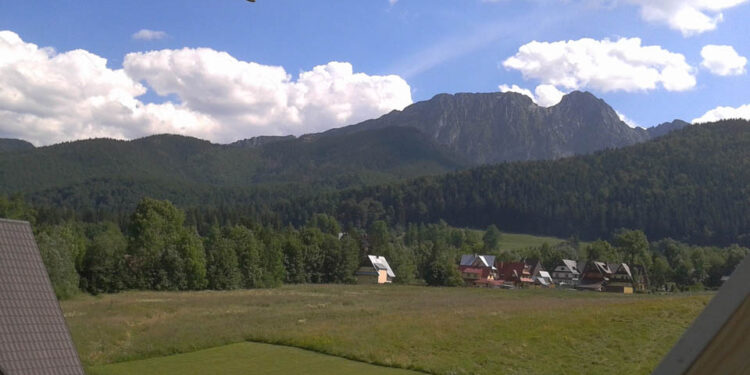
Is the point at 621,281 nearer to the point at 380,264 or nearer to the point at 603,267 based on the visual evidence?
the point at 603,267

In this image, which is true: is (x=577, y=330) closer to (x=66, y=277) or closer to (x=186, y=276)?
(x=66, y=277)

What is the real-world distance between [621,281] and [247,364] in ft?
320

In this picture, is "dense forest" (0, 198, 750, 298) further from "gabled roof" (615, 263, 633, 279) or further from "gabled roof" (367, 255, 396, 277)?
"gabled roof" (615, 263, 633, 279)

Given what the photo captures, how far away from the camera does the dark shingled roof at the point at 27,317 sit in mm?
16328

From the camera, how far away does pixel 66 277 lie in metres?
59.4

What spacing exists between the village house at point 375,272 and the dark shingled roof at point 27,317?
96.5 m

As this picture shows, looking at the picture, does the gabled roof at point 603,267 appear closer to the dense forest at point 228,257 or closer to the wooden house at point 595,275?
the wooden house at point 595,275

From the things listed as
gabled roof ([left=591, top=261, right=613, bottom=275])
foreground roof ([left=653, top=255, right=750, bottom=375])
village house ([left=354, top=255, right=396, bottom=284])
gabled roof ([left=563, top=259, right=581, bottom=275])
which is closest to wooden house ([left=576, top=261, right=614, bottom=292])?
gabled roof ([left=591, top=261, right=613, bottom=275])

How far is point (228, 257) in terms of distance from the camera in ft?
274

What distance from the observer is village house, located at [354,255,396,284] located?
11588 centimetres

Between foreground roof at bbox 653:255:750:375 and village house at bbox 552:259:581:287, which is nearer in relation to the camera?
foreground roof at bbox 653:255:750:375

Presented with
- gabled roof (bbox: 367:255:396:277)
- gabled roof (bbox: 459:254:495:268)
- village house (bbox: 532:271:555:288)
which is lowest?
village house (bbox: 532:271:555:288)

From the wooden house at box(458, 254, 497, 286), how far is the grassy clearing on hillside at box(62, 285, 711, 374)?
2962 inches

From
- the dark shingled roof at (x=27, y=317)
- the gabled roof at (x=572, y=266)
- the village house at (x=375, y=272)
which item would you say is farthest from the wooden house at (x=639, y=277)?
the dark shingled roof at (x=27, y=317)
